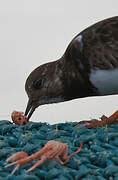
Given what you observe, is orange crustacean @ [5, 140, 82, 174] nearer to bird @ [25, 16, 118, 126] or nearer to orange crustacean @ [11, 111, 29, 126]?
bird @ [25, 16, 118, 126]

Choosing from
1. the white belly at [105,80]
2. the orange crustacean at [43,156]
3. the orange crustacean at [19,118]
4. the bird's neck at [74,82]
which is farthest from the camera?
the orange crustacean at [19,118]

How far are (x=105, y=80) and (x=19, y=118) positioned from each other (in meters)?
0.79

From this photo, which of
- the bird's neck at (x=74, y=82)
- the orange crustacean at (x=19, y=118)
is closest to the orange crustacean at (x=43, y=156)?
the bird's neck at (x=74, y=82)

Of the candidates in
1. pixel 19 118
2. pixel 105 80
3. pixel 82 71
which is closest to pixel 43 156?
pixel 105 80

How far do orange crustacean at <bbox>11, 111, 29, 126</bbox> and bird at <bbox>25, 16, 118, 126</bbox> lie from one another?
74 mm

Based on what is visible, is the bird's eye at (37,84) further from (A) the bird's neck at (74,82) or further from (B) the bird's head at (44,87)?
(A) the bird's neck at (74,82)

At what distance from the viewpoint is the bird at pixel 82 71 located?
2268mm

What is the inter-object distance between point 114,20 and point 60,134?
96cm

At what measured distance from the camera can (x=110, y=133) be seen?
203 cm

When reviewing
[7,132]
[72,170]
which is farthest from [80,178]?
[7,132]

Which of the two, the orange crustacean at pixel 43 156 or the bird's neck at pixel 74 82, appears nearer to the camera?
the orange crustacean at pixel 43 156

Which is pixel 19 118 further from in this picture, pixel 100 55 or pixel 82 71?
pixel 100 55

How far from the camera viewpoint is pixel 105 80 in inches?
89.4

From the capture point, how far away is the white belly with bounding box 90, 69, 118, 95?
2240mm
